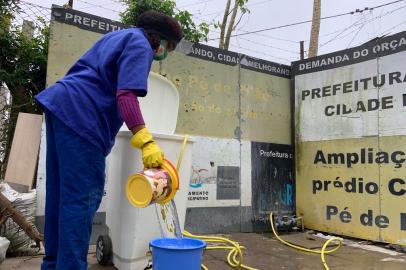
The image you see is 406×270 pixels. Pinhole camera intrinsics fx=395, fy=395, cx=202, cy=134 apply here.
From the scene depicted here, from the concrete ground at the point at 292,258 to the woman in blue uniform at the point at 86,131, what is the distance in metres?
1.13

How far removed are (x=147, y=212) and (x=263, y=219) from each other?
2.50 metres

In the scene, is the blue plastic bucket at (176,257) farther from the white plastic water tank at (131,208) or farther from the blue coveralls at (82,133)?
the white plastic water tank at (131,208)

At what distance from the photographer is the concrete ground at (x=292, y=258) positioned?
302 centimetres

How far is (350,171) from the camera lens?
4.61 meters

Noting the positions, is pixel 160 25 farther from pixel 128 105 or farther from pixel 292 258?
pixel 292 258

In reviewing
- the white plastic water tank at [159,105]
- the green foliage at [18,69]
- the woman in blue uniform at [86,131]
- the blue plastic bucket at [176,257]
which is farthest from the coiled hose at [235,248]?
the green foliage at [18,69]

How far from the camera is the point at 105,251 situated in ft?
9.26

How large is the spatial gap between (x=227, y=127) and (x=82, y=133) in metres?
2.95

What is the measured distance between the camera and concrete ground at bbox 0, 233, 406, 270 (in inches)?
119

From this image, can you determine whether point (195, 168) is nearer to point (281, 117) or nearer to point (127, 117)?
point (281, 117)

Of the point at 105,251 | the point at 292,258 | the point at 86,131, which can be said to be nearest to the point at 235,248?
the point at 292,258

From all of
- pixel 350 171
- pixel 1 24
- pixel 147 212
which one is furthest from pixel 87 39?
pixel 350 171

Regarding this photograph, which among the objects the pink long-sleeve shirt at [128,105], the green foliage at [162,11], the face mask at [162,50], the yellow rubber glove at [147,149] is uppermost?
the green foliage at [162,11]

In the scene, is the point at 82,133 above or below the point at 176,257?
above
